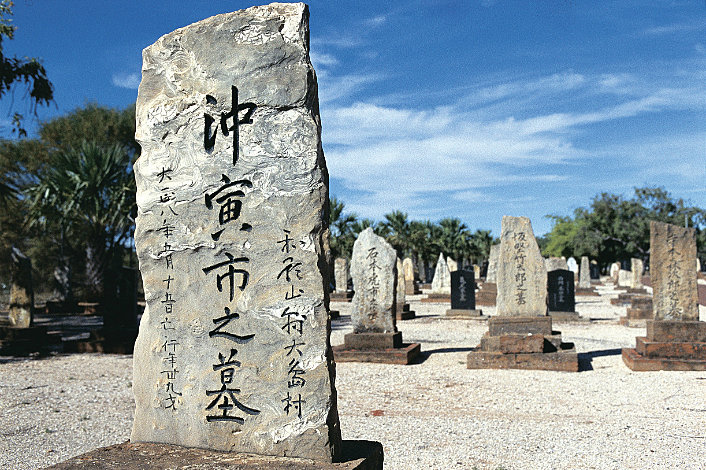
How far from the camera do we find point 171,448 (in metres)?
3.16

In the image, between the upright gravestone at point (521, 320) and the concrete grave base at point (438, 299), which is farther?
the concrete grave base at point (438, 299)

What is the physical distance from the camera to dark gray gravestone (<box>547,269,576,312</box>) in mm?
17469

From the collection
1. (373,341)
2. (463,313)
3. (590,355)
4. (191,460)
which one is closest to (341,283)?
(463,313)

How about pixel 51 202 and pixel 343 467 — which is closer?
pixel 343 467


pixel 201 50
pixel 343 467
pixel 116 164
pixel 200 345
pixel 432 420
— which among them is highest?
pixel 116 164

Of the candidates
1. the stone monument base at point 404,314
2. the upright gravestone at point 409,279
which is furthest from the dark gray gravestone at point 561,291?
the upright gravestone at point 409,279

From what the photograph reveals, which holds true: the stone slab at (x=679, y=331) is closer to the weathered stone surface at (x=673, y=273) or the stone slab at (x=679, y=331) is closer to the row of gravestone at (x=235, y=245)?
the weathered stone surface at (x=673, y=273)

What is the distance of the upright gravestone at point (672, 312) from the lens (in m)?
8.72

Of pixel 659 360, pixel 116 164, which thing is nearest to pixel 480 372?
pixel 659 360

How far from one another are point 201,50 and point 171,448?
2.20 m

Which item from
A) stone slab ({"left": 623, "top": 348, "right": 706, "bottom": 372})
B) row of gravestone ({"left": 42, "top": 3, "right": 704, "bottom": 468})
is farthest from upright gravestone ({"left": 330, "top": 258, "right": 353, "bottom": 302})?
row of gravestone ({"left": 42, "top": 3, "right": 704, "bottom": 468})

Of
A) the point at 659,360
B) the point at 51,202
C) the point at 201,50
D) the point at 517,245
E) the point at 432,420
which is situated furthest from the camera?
the point at 51,202

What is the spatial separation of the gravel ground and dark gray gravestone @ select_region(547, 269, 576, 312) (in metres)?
7.03

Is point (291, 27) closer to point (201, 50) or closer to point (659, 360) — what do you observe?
point (201, 50)
